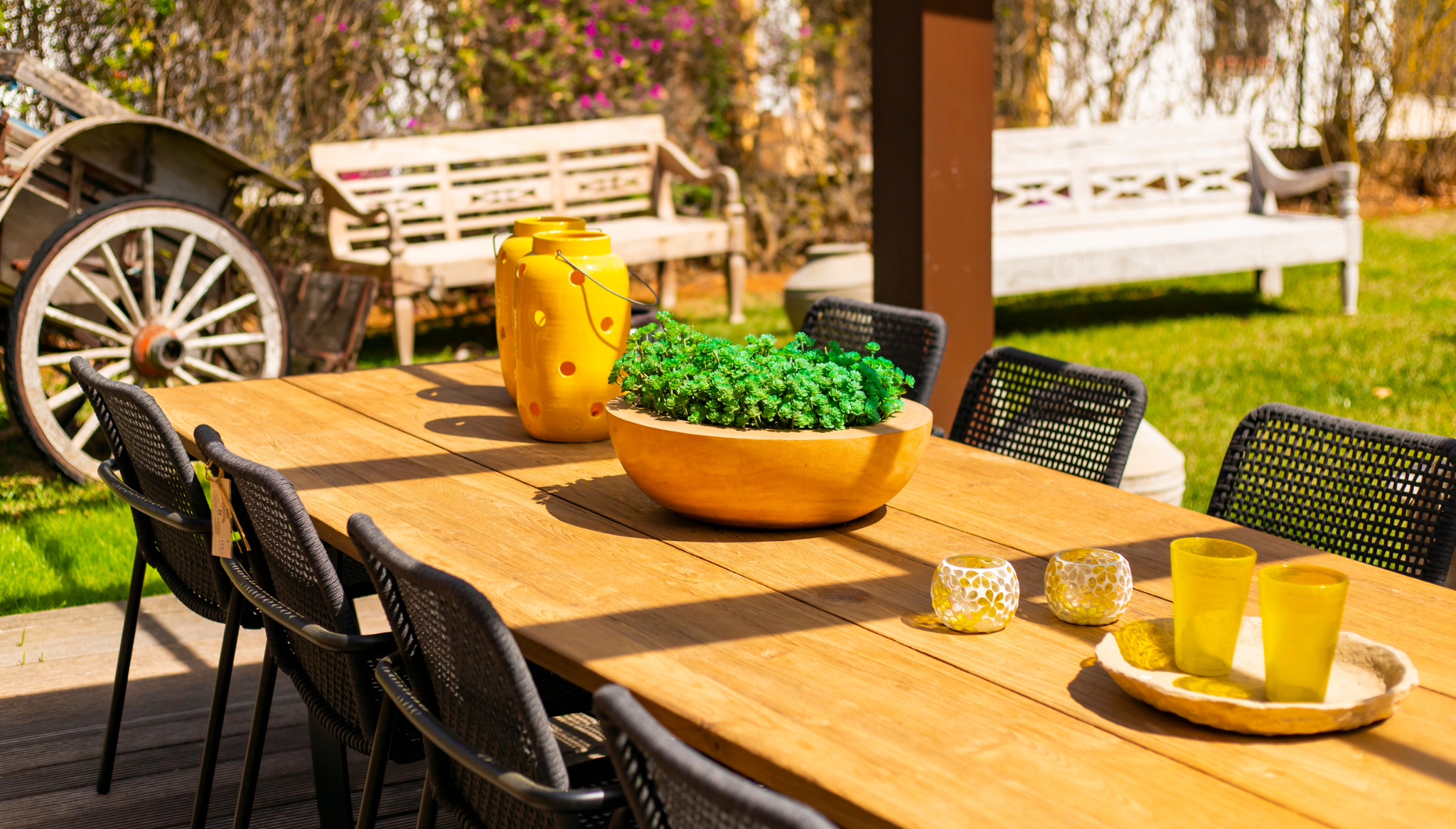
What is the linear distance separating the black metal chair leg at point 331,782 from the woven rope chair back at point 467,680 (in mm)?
738

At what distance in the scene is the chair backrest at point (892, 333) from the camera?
2.70m

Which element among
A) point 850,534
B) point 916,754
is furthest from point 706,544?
point 916,754

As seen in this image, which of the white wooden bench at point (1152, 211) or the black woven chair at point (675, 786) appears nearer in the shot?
the black woven chair at point (675, 786)

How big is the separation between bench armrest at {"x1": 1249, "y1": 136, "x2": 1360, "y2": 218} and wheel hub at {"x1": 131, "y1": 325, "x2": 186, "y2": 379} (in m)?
5.74

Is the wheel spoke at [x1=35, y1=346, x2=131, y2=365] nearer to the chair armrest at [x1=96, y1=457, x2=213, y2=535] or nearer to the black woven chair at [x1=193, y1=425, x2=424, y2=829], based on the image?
the chair armrest at [x1=96, y1=457, x2=213, y2=535]

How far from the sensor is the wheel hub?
441 centimetres

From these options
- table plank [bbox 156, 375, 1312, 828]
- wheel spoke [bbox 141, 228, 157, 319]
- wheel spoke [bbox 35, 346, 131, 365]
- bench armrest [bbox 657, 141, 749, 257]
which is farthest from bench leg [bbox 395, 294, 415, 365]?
table plank [bbox 156, 375, 1312, 828]

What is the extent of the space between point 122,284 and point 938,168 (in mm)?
2644

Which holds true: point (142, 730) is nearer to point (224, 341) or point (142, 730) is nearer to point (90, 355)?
point (90, 355)

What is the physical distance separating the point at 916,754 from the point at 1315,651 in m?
0.39

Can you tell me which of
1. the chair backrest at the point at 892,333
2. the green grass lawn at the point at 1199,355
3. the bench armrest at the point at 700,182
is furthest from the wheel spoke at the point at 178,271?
the bench armrest at the point at 700,182

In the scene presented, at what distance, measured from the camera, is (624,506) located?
6.30ft

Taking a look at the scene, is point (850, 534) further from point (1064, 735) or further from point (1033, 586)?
point (1064, 735)

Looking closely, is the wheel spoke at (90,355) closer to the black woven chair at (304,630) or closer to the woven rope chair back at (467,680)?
the black woven chair at (304,630)
